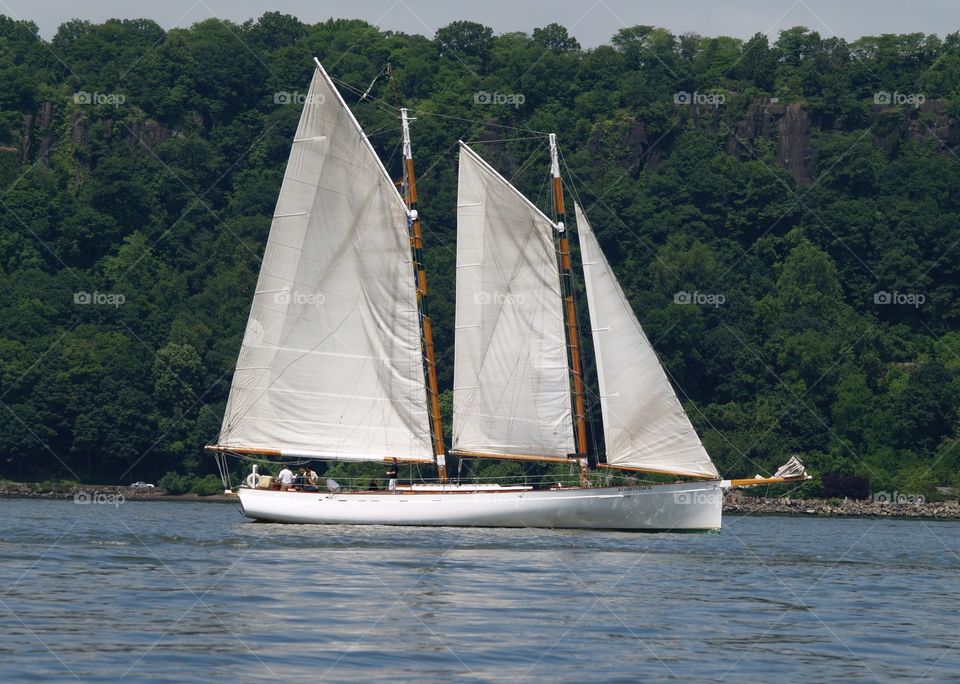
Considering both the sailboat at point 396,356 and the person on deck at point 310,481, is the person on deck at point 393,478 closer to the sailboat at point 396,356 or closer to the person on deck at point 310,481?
the sailboat at point 396,356

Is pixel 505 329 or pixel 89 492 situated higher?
pixel 505 329

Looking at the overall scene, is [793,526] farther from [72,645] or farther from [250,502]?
[72,645]

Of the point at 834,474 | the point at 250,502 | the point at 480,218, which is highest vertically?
the point at 480,218

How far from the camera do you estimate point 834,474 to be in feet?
438

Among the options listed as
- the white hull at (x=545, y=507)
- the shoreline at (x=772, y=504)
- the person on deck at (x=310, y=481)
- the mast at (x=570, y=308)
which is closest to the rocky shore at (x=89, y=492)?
the shoreline at (x=772, y=504)

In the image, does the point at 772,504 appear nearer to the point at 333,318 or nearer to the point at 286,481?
the point at 286,481

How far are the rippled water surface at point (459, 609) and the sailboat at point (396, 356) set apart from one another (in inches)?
196

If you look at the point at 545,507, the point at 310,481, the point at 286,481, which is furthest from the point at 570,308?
the point at 286,481

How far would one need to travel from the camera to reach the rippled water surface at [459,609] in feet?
106

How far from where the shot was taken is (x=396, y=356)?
69.9m

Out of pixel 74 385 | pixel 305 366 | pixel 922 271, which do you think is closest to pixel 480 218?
pixel 305 366

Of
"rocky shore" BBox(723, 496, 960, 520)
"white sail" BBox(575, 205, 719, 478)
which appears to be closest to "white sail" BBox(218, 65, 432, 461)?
"white sail" BBox(575, 205, 719, 478)

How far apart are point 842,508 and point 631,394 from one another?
57619 millimetres

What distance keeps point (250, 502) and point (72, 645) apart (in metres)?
37.6
